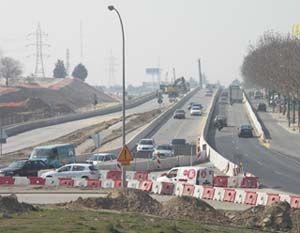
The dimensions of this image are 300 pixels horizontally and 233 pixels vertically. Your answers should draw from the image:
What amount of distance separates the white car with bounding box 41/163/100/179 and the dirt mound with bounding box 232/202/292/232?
17389mm

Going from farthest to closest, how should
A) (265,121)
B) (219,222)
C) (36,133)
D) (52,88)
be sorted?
(52,88), (265,121), (36,133), (219,222)

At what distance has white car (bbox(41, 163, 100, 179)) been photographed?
4850 centimetres

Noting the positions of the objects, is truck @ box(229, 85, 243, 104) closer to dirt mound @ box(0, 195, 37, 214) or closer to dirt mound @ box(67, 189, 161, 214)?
dirt mound @ box(67, 189, 161, 214)

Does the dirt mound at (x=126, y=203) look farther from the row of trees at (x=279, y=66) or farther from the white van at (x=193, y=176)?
the row of trees at (x=279, y=66)

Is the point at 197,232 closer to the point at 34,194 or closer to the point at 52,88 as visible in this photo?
the point at 34,194

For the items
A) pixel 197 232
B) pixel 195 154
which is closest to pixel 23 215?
pixel 197 232

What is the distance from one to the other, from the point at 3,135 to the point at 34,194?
18.6 m

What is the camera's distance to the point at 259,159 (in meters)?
69.0

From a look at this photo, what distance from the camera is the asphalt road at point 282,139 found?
262 feet

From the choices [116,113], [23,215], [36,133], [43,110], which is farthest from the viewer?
[116,113]

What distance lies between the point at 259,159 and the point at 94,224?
4429 centimetres

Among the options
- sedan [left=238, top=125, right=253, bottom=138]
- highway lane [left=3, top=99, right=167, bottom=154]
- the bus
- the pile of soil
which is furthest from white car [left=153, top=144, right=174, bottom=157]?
the pile of soil

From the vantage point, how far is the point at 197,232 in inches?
1030

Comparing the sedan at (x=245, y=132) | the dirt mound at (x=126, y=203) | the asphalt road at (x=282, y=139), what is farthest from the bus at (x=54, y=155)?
the sedan at (x=245, y=132)
